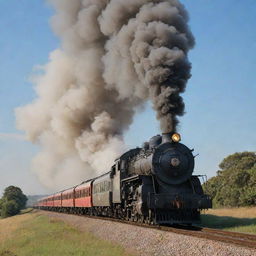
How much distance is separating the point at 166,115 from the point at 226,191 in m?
21.1

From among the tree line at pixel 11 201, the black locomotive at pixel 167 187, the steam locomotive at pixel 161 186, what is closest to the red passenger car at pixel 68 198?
the steam locomotive at pixel 161 186

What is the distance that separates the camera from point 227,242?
356 inches

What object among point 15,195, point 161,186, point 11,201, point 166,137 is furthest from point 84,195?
point 15,195

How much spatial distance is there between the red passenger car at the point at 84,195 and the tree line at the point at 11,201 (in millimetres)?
42092

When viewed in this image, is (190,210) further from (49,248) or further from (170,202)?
(49,248)

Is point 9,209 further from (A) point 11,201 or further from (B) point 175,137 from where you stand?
(B) point 175,137

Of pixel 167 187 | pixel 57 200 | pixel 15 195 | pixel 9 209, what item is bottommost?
pixel 167 187

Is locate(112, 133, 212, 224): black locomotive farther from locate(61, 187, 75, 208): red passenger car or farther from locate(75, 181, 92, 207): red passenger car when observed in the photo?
locate(61, 187, 75, 208): red passenger car

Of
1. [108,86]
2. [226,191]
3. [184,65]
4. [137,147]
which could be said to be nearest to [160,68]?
[184,65]

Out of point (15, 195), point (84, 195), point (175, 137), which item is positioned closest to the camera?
point (175, 137)

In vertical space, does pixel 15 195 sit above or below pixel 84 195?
→ above

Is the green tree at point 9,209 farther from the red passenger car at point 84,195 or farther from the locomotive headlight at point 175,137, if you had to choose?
the locomotive headlight at point 175,137

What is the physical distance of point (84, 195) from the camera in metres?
24.8

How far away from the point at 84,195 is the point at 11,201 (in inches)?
1906
